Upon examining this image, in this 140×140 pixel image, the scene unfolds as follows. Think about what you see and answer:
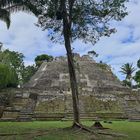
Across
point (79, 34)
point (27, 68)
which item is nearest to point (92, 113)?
point (79, 34)

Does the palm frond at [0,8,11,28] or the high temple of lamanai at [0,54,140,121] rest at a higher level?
the palm frond at [0,8,11,28]

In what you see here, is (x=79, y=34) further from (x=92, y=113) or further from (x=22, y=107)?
(x=22, y=107)

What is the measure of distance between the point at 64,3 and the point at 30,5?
1.82 meters

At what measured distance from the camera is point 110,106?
40094mm

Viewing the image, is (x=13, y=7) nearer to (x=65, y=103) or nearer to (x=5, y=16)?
(x=5, y=16)

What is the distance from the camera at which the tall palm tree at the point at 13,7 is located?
19.1 metres

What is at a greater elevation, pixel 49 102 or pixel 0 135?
pixel 49 102

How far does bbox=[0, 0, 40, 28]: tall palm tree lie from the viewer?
1907 cm

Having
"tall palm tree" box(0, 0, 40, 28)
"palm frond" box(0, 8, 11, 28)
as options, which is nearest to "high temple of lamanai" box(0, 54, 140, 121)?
"palm frond" box(0, 8, 11, 28)

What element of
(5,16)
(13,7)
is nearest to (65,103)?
(5,16)

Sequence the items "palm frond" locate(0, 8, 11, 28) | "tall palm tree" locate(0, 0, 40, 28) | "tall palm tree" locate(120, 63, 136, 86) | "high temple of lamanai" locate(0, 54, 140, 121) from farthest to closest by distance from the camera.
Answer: "tall palm tree" locate(120, 63, 136, 86) < "high temple of lamanai" locate(0, 54, 140, 121) < "palm frond" locate(0, 8, 11, 28) < "tall palm tree" locate(0, 0, 40, 28)

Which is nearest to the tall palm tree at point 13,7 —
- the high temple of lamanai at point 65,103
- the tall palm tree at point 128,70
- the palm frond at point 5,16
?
the palm frond at point 5,16

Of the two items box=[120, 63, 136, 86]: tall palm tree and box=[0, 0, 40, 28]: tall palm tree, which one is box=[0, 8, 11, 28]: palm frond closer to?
box=[0, 0, 40, 28]: tall palm tree

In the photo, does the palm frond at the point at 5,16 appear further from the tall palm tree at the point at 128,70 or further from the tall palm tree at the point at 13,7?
the tall palm tree at the point at 128,70
